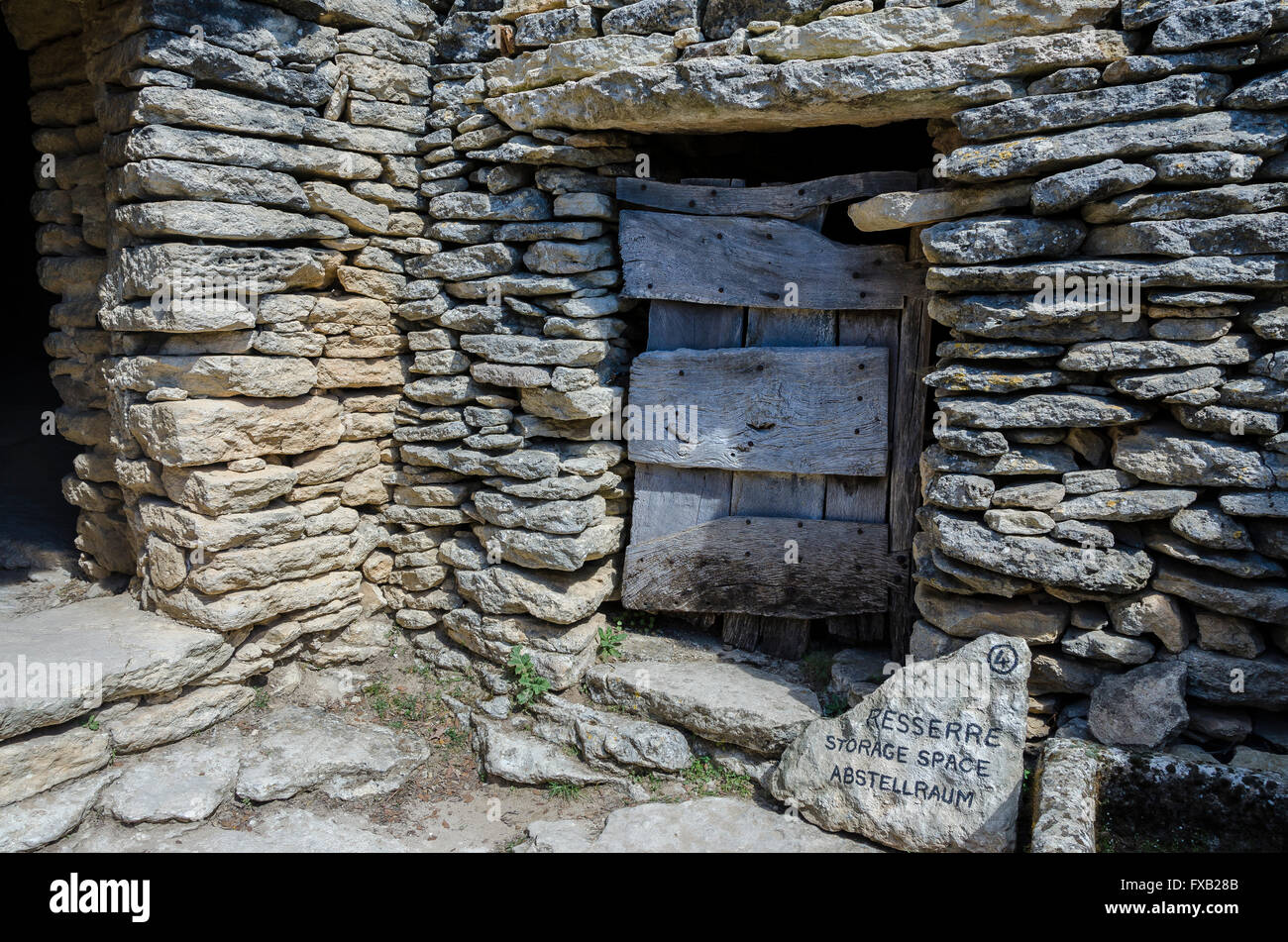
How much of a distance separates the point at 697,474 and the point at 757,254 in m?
1.14

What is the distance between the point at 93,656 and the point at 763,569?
3.04 m

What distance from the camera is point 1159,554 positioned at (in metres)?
3.48

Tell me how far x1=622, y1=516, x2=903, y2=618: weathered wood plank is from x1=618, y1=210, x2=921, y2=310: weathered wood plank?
111 centimetres

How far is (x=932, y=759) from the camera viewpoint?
3.50m

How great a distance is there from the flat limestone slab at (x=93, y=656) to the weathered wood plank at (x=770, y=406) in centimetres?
228

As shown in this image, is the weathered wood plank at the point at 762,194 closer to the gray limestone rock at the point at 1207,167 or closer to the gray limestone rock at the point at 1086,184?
the gray limestone rock at the point at 1086,184

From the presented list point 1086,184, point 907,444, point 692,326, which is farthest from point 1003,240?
point 692,326

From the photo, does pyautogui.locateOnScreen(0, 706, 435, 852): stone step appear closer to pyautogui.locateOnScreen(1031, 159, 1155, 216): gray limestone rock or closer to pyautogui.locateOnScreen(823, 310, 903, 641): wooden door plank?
pyautogui.locateOnScreen(823, 310, 903, 641): wooden door plank

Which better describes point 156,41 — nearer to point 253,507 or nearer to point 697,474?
point 253,507

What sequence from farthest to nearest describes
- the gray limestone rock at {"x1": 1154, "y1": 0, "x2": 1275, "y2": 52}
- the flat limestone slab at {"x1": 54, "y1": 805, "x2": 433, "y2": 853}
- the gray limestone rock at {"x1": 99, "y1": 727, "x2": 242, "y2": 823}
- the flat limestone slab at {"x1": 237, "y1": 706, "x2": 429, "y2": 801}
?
the flat limestone slab at {"x1": 237, "y1": 706, "x2": 429, "y2": 801} → the gray limestone rock at {"x1": 99, "y1": 727, "x2": 242, "y2": 823} → the flat limestone slab at {"x1": 54, "y1": 805, "x2": 433, "y2": 853} → the gray limestone rock at {"x1": 1154, "y1": 0, "x2": 1275, "y2": 52}

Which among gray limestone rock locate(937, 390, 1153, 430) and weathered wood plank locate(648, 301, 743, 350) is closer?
gray limestone rock locate(937, 390, 1153, 430)

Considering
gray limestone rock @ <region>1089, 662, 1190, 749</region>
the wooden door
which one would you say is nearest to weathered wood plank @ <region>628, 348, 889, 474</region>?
the wooden door

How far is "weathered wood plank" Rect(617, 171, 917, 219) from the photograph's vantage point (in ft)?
13.8
